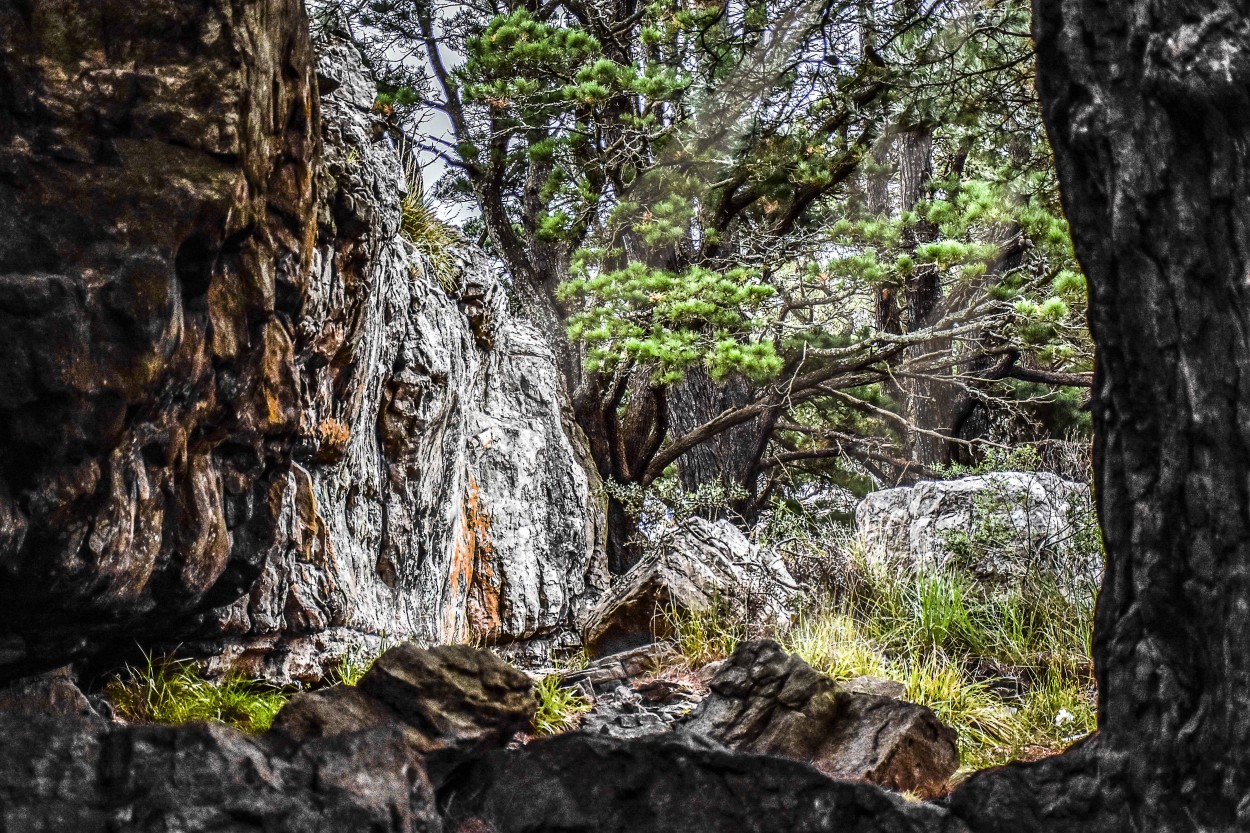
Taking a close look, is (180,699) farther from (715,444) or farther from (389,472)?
(715,444)

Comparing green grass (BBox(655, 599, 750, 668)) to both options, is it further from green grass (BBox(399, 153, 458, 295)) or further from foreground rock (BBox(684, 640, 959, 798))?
green grass (BBox(399, 153, 458, 295))

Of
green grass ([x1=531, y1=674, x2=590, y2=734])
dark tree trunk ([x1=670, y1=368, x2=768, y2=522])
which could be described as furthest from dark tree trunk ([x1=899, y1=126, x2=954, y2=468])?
green grass ([x1=531, y1=674, x2=590, y2=734])

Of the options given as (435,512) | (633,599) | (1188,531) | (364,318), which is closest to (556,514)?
(633,599)

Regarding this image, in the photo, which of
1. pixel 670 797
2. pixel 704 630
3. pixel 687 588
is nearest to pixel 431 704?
pixel 670 797

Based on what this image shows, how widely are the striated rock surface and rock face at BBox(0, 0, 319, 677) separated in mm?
662

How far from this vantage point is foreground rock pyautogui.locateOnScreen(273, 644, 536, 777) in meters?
2.98

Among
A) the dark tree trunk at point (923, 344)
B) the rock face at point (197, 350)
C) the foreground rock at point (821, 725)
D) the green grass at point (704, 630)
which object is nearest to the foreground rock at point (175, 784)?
the rock face at point (197, 350)

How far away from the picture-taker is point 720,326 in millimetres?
9227

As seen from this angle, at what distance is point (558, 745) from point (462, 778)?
385 millimetres

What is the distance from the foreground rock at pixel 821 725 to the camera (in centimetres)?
431

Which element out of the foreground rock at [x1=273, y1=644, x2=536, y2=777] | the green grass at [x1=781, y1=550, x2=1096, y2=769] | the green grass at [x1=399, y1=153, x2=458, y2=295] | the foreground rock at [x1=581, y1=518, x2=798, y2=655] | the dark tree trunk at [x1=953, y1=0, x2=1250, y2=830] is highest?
the green grass at [x1=399, y1=153, x2=458, y2=295]

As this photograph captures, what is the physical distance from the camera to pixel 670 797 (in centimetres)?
279

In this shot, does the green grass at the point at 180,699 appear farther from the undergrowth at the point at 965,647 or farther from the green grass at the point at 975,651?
the green grass at the point at 975,651

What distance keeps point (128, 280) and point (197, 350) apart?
446 millimetres
